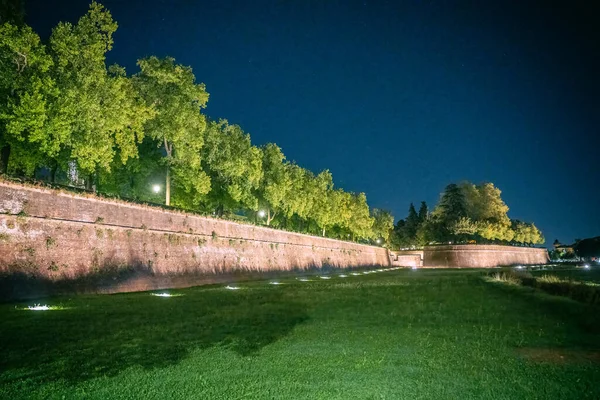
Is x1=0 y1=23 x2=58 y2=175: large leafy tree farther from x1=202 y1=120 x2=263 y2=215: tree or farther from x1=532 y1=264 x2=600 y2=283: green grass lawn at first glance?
x1=532 y1=264 x2=600 y2=283: green grass lawn

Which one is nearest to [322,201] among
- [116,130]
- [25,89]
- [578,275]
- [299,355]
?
[578,275]

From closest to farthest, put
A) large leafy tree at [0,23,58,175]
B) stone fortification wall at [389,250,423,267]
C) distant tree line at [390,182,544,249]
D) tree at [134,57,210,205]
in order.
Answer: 1. large leafy tree at [0,23,58,175]
2. tree at [134,57,210,205]
3. distant tree line at [390,182,544,249]
4. stone fortification wall at [389,250,423,267]

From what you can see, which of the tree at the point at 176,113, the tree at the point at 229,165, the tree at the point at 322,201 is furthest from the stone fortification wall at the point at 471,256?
the tree at the point at 176,113

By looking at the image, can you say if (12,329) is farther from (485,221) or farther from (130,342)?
(485,221)

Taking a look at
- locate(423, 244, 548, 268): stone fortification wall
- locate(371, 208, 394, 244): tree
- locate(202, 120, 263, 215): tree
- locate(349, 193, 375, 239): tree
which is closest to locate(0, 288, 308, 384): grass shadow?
locate(202, 120, 263, 215): tree

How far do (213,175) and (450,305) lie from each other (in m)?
32.8

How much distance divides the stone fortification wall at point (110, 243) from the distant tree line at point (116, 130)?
12.0 ft

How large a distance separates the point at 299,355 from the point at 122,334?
14.4 feet

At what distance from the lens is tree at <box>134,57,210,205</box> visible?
36.2m

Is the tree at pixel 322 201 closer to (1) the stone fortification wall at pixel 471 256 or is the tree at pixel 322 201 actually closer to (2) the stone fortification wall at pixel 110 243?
(1) the stone fortification wall at pixel 471 256

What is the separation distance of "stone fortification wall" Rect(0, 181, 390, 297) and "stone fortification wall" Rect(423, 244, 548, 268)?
6002 centimetres

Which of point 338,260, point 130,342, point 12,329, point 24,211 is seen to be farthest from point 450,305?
point 338,260

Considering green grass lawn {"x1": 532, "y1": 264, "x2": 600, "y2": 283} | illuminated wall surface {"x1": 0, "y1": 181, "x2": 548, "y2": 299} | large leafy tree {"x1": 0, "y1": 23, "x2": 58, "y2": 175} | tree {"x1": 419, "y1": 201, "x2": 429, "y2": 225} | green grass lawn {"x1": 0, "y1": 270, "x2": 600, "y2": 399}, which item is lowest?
green grass lawn {"x1": 0, "y1": 270, "x2": 600, "y2": 399}

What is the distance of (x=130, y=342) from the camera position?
9094 mm
